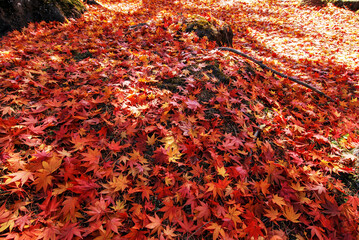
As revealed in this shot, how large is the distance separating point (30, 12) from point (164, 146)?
5273 millimetres

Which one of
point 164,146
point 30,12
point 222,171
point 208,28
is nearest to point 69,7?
point 30,12

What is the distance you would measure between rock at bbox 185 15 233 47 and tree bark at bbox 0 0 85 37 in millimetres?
3472

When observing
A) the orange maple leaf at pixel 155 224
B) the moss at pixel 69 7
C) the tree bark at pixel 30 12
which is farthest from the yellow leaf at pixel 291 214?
the moss at pixel 69 7

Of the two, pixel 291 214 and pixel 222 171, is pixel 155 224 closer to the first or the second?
pixel 222 171

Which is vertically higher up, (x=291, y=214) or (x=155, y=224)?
(x=155, y=224)

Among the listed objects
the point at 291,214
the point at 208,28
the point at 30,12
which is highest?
the point at 30,12

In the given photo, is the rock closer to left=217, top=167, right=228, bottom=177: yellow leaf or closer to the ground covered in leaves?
the ground covered in leaves

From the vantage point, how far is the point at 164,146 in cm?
198

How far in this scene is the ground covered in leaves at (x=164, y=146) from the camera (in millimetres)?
1460

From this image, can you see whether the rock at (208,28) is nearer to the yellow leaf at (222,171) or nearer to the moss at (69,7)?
the moss at (69,7)

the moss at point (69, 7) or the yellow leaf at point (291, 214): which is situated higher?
the moss at point (69, 7)

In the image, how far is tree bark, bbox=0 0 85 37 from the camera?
3896 millimetres

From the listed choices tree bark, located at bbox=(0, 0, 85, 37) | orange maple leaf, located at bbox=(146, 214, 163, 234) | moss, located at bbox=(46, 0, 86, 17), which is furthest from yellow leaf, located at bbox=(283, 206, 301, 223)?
moss, located at bbox=(46, 0, 86, 17)

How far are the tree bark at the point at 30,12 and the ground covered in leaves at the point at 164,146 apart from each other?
41.9 inches
